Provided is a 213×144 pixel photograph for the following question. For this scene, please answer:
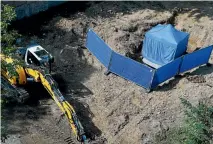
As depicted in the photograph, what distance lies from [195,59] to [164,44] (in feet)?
5.95

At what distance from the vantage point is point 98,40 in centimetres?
2180

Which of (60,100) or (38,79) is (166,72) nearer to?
(60,100)

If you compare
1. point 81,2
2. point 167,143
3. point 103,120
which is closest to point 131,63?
point 103,120

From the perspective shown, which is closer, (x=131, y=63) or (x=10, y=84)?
(x=10, y=84)

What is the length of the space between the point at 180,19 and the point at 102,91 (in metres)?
8.52

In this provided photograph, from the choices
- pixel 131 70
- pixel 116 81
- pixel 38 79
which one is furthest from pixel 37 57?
pixel 131 70

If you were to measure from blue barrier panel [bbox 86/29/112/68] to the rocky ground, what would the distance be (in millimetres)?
318

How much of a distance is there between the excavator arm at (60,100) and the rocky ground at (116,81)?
0.85 meters

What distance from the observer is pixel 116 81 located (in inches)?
816

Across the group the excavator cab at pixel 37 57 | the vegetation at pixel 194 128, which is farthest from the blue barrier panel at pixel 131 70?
the excavator cab at pixel 37 57

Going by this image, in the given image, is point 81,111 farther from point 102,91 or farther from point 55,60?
point 55,60

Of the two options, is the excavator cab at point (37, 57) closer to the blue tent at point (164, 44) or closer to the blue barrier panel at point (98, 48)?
the blue barrier panel at point (98, 48)

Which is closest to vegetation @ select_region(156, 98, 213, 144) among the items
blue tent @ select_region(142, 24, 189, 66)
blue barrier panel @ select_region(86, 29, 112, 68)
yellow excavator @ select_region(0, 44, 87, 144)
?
yellow excavator @ select_region(0, 44, 87, 144)

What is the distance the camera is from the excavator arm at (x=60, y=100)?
55.8ft
